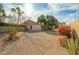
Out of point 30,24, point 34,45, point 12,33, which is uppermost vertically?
point 30,24

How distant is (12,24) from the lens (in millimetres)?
2219

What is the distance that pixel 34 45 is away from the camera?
87.0 inches

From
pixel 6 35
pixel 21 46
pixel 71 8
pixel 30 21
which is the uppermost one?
pixel 71 8

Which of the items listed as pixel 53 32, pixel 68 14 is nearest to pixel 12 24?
pixel 53 32

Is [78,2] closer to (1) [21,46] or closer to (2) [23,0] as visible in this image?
(2) [23,0]

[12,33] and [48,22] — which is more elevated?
[48,22]

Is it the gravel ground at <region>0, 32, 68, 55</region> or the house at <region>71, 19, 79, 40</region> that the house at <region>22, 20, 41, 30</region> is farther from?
the house at <region>71, 19, 79, 40</region>

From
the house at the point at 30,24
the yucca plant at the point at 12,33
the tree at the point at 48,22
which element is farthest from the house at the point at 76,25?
the yucca plant at the point at 12,33

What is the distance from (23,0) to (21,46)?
21.9 inches

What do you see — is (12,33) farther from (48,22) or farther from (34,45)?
(48,22)

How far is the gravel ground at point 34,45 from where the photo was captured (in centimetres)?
218

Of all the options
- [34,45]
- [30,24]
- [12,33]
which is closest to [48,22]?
[30,24]

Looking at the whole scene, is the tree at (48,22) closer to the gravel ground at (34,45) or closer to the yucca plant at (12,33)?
the gravel ground at (34,45)

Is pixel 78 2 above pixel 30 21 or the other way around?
above
